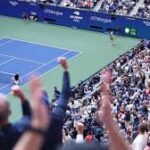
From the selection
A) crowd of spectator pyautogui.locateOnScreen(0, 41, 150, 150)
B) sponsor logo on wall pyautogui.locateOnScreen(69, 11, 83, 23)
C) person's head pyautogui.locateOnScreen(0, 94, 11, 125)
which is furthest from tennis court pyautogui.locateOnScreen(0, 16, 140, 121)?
person's head pyautogui.locateOnScreen(0, 94, 11, 125)

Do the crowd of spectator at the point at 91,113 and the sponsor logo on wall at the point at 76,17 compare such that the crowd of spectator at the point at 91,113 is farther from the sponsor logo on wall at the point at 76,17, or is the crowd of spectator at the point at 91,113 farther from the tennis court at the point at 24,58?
the sponsor logo on wall at the point at 76,17

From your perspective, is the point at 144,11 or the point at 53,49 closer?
the point at 53,49

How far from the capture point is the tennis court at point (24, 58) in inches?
1133

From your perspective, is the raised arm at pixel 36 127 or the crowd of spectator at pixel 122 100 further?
the crowd of spectator at pixel 122 100

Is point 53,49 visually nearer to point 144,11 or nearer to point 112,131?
point 144,11

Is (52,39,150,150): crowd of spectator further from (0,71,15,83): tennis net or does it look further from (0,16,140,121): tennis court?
(0,71,15,83): tennis net

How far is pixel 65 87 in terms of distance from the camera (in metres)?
5.96

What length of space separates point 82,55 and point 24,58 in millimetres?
3582

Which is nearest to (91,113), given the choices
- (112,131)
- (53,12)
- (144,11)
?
(144,11)

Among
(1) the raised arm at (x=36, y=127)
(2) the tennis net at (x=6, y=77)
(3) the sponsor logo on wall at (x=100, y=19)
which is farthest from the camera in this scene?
(3) the sponsor logo on wall at (x=100, y=19)

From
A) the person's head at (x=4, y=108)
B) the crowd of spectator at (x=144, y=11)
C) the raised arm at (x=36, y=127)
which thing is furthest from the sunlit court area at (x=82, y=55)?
the raised arm at (x=36, y=127)

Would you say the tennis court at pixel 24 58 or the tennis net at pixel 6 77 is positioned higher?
the tennis court at pixel 24 58

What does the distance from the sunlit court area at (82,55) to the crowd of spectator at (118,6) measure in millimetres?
68

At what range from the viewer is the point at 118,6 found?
3559cm
